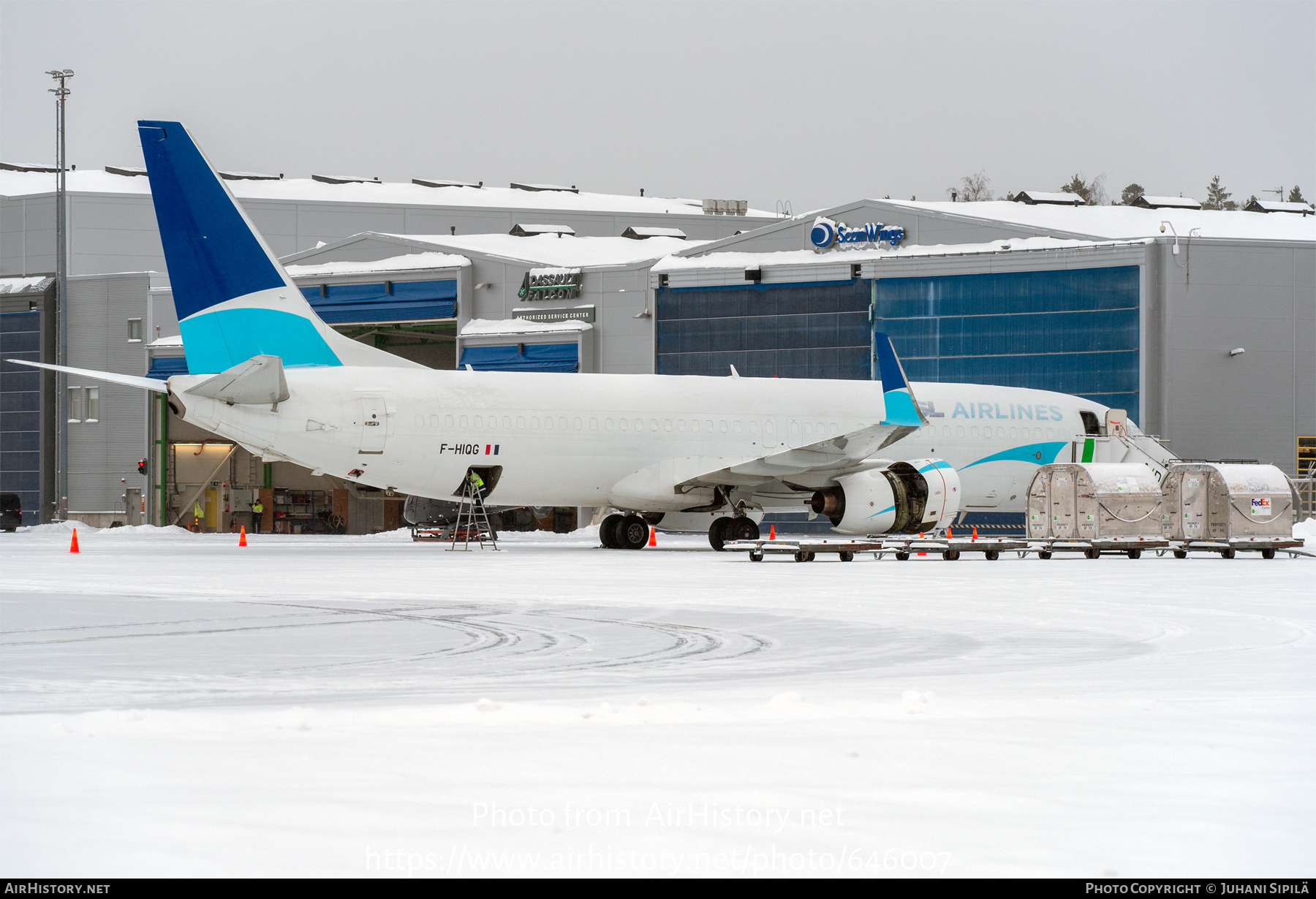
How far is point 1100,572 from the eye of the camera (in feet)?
70.6

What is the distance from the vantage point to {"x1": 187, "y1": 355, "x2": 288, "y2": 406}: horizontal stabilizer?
25.0 meters

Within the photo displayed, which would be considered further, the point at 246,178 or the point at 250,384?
the point at 246,178

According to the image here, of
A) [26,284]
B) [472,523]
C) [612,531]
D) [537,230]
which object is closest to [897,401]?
[612,531]

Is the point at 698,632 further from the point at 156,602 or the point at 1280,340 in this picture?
the point at 1280,340

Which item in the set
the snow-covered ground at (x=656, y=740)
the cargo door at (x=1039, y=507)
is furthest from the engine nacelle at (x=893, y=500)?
the snow-covered ground at (x=656, y=740)

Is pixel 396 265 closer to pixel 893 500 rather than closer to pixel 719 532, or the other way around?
pixel 719 532

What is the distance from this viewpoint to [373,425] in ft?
87.1

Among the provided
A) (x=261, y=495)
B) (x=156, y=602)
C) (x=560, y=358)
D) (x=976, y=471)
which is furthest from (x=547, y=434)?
(x=261, y=495)

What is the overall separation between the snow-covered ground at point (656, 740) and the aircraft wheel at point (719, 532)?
1560 centimetres

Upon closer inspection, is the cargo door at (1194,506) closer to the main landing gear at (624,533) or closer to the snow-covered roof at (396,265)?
the main landing gear at (624,533)

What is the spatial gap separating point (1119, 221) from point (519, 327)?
20.7 meters

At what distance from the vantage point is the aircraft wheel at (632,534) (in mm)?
31541

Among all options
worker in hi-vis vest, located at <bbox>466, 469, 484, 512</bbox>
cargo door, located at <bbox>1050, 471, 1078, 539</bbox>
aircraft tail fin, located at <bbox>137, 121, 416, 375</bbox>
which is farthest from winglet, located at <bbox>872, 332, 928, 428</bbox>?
aircraft tail fin, located at <bbox>137, 121, 416, 375</bbox>

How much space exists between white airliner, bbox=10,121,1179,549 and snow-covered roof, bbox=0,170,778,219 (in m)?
42.6
